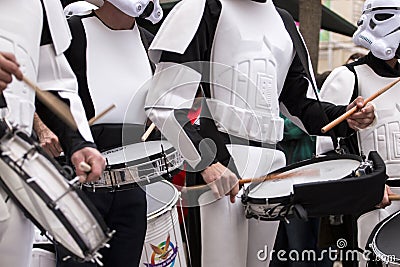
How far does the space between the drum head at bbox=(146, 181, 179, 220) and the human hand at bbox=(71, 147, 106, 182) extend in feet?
2.76

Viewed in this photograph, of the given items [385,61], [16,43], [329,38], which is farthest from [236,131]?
[329,38]

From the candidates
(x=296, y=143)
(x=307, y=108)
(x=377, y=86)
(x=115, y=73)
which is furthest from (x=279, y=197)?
(x=296, y=143)

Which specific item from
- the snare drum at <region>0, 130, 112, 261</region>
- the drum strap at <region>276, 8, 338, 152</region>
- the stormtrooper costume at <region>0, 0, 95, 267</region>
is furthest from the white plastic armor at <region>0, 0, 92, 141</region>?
the drum strap at <region>276, 8, 338, 152</region>

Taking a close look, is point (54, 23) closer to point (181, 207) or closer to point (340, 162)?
point (181, 207)

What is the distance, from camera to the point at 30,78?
Answer: 243 cm

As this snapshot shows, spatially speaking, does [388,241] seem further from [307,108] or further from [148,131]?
[148,131]

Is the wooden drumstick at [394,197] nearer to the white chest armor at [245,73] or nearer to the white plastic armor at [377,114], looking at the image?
the white plastic armor at [377,114]

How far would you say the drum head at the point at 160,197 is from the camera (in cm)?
316

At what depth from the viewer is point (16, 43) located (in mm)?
2408

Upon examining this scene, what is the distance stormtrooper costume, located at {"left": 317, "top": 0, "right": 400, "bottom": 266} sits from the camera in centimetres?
395

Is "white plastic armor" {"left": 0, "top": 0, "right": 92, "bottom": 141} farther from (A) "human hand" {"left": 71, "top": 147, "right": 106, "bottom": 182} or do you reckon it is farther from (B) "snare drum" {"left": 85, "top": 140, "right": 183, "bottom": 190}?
(B) "snare drum" {"left": 85, "top": 140, "right": 183, "bottom": 190}

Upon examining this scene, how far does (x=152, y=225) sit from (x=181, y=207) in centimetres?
22

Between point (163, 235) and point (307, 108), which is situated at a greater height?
point (307, 108)

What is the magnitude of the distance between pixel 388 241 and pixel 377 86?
40.9 inches
